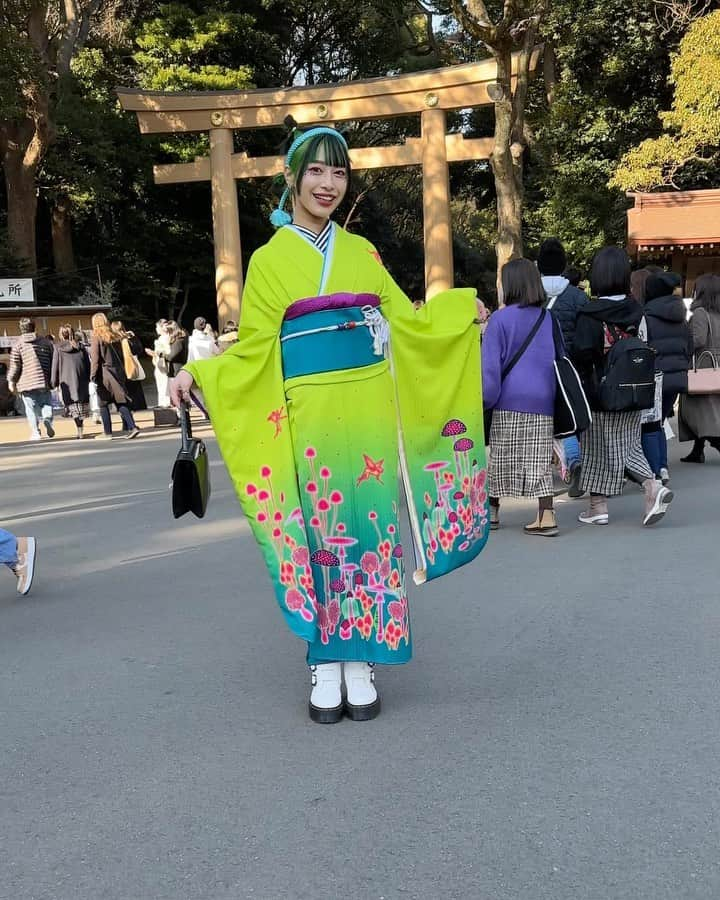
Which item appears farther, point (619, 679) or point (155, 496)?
point (155, 496)

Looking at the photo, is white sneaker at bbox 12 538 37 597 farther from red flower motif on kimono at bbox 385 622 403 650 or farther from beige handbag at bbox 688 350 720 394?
beige handbag at bbox 688 350 720 394

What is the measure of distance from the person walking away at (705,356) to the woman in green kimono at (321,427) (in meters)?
5.67

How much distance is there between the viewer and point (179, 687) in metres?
3.63

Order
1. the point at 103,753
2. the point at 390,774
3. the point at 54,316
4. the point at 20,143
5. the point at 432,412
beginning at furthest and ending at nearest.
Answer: the point at 20,143, the point at 54,316, the point at 432,412, the point at 103,753, the point at 390,774

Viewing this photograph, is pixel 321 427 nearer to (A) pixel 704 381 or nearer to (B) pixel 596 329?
(B) pixel 596 329

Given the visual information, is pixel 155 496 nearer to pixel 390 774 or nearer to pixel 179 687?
pixel 179 687

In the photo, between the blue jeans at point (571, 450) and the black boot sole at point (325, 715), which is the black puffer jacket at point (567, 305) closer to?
the blue jeans at point (571, 450)

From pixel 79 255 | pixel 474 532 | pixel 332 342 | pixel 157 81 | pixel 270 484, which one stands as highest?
pixel 157 81

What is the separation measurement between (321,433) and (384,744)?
0.99 meters

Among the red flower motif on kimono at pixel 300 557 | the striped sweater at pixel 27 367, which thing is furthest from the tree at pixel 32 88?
the red flower motif on kimono at pixel 300 557

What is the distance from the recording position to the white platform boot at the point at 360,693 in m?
3.26

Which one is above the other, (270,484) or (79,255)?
(79,255)

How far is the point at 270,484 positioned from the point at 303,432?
0.67 feet

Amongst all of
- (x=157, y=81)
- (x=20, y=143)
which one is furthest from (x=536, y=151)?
(x=20, y=143)
